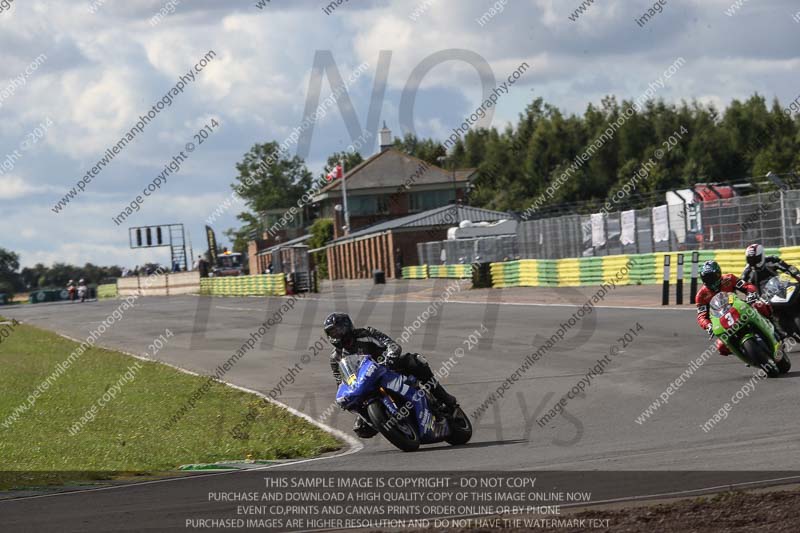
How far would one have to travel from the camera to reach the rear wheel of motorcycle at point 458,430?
1192 centimetres

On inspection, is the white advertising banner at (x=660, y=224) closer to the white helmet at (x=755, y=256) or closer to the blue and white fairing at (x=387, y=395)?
the white helmet at (x=755, y=256)

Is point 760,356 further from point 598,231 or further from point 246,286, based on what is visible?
point 246,286

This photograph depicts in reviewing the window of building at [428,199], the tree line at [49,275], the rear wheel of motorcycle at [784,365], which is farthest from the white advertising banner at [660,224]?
the tree line at [49,275]

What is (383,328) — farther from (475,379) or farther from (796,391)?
(796,391)

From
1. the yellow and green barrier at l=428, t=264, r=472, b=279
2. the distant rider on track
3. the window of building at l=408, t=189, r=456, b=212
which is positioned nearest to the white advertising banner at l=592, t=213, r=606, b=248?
the yellow and green barrier at l=428, t=264, r=472, b=279

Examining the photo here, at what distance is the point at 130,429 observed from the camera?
1570cm

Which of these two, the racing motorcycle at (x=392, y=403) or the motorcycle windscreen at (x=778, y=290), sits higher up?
the motorcycle windscreen at (x=778, y=290)

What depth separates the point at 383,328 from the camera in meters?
30.1

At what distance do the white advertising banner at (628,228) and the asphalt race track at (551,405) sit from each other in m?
9.45

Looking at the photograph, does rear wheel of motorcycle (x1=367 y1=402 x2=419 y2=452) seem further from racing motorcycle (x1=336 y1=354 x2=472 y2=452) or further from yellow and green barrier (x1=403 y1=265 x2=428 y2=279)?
yellow and green barrier (x1=403 y1=265 x2=428 y2=279)

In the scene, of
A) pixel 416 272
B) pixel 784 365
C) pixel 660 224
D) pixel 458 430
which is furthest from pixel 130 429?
pixel 416 272

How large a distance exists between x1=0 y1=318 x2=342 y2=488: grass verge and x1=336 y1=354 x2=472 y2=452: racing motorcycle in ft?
4.10

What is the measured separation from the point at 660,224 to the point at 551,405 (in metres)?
24.0

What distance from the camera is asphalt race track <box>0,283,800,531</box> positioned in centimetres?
892
